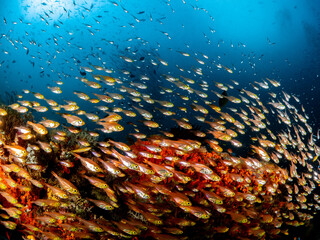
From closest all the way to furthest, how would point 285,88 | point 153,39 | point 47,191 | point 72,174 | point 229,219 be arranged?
point 47,191
point 72,174
point 229,219
point 285,88
point 153,39

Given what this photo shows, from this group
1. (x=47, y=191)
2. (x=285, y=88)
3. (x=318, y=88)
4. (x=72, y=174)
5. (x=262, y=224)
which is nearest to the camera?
(x=47, y=191)

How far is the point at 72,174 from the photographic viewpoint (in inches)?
246

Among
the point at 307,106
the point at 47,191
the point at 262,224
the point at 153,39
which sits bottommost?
the point at 47,191

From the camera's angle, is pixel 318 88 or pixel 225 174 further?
pixel 318 88

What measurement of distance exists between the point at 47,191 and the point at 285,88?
61.0 metres

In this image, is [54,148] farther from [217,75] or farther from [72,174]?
[217,75]

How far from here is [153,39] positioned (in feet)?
217

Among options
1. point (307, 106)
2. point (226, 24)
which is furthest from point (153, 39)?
point (307, 106)

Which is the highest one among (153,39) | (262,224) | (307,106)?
(153,39)

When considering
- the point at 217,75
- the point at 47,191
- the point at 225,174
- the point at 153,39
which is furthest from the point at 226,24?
the point at 47,191

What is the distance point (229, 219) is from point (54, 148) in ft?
20.7

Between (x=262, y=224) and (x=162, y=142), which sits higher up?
(x=162, y=142)

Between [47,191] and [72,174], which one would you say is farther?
[72,174]

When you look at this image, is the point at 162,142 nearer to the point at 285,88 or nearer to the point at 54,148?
the point at 54,148
